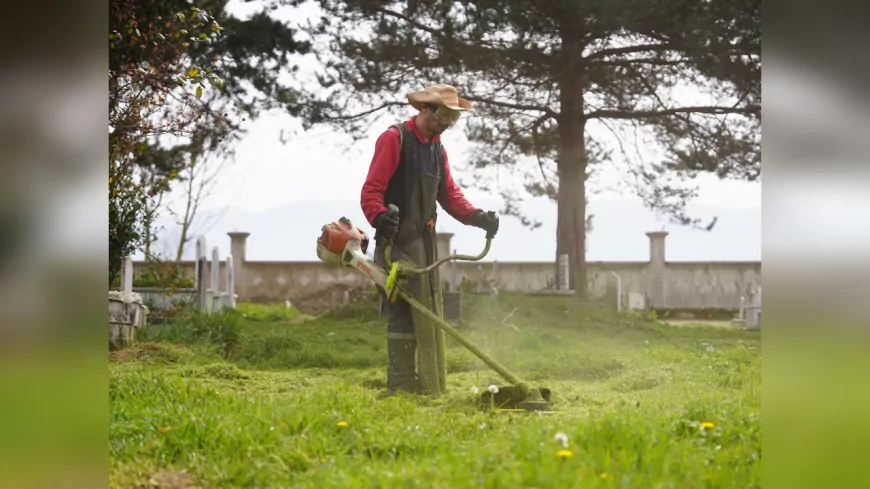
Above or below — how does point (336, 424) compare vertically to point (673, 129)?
below

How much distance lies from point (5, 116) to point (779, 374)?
3148 mm

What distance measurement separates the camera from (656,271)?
5.21 meters

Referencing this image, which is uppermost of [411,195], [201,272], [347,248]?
[411,195]

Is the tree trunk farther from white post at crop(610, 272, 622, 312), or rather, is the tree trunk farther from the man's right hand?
the man's right hand

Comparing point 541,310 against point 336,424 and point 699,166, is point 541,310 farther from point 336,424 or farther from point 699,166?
point 336,424

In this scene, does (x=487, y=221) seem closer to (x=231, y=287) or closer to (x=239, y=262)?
(x=239, y=262)

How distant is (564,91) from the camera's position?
5223 mm

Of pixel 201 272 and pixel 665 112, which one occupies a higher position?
pixel 665 112

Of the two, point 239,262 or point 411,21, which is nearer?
point 239,262

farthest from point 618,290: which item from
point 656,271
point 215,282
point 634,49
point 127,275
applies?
point 127,275

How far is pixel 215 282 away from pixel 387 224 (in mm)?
1803

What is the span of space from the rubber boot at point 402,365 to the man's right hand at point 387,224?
506 mm

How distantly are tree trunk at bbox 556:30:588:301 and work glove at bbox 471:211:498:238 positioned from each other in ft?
4.47

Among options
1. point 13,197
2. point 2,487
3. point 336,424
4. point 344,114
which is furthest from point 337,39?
point 2,487
